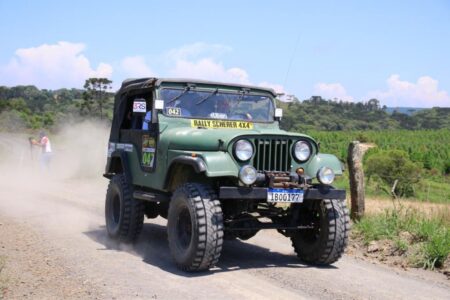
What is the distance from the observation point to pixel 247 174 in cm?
669

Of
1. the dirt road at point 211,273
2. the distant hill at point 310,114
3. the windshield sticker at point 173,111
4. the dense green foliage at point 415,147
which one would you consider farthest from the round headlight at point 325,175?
the distant hill at point 310,114

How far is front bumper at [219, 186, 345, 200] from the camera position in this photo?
6.65 m

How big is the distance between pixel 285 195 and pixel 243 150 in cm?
71

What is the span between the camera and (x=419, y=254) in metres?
8.05

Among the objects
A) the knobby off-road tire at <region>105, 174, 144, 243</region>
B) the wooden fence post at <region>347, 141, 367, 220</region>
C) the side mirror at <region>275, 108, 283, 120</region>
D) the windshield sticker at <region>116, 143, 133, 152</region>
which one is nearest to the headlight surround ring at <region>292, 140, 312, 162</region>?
the side mirror at <region>275, 108, 283, 120</region>

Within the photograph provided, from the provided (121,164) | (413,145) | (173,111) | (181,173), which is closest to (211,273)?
(181,173)

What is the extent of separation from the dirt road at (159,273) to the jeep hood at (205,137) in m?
1.46

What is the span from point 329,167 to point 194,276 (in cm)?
211

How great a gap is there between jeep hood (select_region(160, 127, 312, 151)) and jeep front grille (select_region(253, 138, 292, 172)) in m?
0.11

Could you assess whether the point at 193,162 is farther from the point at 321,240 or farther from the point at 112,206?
the point at 112,206

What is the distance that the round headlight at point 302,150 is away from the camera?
7.24 m

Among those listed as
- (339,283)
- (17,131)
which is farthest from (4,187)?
(17,131)

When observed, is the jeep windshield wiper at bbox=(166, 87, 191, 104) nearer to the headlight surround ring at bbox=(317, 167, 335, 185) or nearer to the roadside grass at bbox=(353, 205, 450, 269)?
the headlight surround ring at bbox=(317, 167, 335, 185)

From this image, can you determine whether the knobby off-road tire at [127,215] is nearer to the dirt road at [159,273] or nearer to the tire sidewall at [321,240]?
the dirt road at [159,273]
